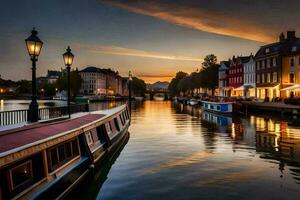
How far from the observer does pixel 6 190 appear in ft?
24.3

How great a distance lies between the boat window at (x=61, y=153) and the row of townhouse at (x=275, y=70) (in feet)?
184

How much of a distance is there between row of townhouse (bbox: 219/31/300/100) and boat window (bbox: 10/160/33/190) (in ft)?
196

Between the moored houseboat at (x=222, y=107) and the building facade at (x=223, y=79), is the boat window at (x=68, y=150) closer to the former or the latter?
the moored houseboat at (x=222, y=107)

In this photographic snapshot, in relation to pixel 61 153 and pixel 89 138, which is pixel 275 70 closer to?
pixel 89 138

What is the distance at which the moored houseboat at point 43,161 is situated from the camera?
7.73 meters

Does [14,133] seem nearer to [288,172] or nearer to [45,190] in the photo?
[45,190]

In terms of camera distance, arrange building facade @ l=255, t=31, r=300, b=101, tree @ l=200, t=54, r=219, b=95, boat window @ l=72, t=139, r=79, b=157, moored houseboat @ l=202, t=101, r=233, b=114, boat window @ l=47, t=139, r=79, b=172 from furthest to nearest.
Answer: tree @ l=200, t=54, r=219, b=95 < building facade @ l=255, t=31, r=300, b=101 < moored houseboat @ l=202, t=101, r=233, b=114 < boat window @ l=72, t=139, r=79, b=157 < boat window @ l=47, t=139, r=79, b=172

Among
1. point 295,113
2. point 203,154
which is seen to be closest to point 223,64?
point 295,113

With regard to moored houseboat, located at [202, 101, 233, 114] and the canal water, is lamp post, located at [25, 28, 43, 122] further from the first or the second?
moored houseboat, located at [202, 101, 233, 114]

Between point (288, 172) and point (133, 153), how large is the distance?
9.33 meters

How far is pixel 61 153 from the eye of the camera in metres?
11.5

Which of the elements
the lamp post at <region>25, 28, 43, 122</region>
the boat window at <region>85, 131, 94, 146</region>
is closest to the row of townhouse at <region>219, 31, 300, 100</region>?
the boat window at <region>85, 131, 94, 146</region>

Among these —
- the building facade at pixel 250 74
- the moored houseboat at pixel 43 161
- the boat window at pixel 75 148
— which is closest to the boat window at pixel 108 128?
the moored houseboat at pixel 43 161

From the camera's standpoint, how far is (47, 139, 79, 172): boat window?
10359 mm
